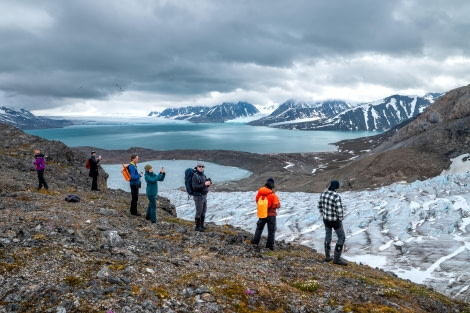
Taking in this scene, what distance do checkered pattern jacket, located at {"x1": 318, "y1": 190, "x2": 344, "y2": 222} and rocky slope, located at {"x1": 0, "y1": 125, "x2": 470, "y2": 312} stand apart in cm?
209

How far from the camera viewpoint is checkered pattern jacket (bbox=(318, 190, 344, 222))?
13359 mm

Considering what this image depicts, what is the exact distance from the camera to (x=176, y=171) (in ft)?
418

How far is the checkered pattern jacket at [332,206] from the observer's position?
526 inches

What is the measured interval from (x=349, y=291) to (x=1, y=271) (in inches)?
385

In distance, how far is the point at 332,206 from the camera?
44.4 feet

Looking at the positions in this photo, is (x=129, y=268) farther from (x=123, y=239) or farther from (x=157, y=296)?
(x=123, y=239)

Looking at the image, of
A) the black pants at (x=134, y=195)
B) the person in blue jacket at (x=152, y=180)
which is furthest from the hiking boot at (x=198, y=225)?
the black pants at (x=134, y=195)

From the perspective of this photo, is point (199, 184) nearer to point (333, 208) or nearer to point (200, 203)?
point (200, 203)

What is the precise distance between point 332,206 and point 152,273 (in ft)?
25.6

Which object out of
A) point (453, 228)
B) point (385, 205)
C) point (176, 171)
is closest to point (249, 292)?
point (453, 228)

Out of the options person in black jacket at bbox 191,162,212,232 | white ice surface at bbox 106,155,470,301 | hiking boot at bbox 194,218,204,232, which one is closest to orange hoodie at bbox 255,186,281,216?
person in black jacket at bbox 191,162,212,232

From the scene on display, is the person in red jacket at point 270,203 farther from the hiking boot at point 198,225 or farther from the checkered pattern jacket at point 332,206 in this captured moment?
the hiking boot at point 198,225

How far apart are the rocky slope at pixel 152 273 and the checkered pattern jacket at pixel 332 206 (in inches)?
82.2

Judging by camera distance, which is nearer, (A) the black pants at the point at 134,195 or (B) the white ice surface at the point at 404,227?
(A) the black pants at the point at 134,195
